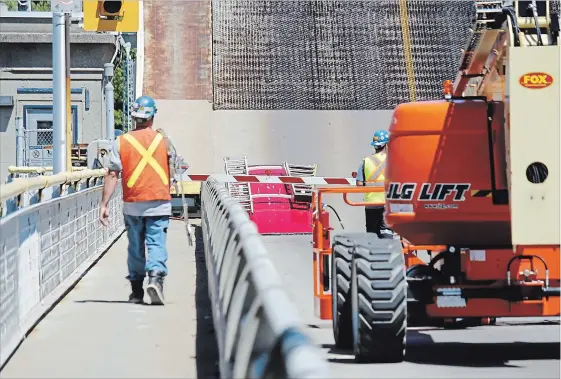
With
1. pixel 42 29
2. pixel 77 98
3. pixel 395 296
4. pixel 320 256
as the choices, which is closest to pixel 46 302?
pixel 320 256

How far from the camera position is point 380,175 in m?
14.6

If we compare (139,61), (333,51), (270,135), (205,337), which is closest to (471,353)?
(205,337)

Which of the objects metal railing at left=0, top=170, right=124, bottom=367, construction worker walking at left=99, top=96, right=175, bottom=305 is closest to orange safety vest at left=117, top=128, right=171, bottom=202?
construction worker walking at left=99, top=96, right=175, bottom=305

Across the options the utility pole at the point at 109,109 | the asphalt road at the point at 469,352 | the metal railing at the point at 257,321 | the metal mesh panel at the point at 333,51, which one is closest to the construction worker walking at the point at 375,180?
the asphalt road at the point at 469,352

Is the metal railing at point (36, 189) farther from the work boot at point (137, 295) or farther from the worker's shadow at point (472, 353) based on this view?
the worker's shadow at point (472, 353)

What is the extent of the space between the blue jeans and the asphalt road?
1.60 meters

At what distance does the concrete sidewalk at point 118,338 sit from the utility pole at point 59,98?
459 cm

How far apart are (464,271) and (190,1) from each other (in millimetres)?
41490

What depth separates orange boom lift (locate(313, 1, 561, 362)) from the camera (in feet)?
31.0

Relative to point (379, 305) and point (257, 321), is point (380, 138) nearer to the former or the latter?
point (379, 305)

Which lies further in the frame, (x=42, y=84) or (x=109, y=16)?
(x=42, y=84)

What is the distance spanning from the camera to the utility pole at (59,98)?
18984 mm

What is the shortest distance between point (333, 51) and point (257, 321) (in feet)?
144

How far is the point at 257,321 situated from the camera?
5.33 metres
